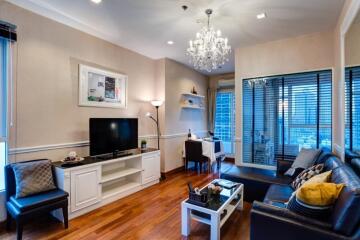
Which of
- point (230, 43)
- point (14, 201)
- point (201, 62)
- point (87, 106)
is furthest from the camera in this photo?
Result: point (230, 43)

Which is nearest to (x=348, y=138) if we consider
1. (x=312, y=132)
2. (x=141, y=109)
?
(x=312, y=132)

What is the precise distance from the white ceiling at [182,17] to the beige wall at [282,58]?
18cm

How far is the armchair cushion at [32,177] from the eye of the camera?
2.37 m

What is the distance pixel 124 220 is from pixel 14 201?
4.33ft

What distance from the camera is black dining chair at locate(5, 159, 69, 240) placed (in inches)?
84.5

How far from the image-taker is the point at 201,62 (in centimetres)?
299

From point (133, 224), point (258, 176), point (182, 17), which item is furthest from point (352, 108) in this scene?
point (133, 224)

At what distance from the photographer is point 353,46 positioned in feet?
7.66

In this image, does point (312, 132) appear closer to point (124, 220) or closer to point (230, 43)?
point (230, 43)

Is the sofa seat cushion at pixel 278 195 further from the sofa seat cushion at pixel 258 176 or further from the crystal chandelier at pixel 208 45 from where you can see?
the crystal chandelier at pixel 208 45

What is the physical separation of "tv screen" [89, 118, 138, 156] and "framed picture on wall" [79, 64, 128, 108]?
43 centimetres

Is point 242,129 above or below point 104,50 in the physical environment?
below

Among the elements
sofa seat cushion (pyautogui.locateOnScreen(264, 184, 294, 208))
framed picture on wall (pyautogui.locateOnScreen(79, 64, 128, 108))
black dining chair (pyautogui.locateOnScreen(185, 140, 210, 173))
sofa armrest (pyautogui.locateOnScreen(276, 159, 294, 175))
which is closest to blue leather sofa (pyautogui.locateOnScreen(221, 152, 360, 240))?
sofa seat cushion (pyautogui.locateOnScreen(264, 184, 294, 208))

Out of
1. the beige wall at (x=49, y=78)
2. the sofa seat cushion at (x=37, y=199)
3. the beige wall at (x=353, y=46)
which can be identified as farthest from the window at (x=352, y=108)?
the beige wall at (x=49, y=78)
